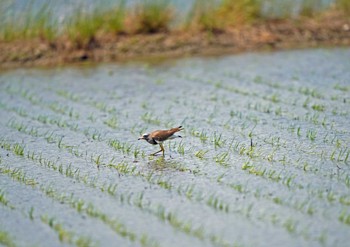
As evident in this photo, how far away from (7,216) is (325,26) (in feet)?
28.1

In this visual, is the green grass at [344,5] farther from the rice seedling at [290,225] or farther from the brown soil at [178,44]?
the rice seedling at [290,225]

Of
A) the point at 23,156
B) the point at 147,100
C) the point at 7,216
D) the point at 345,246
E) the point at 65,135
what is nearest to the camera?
the point at 345,246

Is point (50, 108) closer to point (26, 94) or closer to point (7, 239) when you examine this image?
point (26, 94)

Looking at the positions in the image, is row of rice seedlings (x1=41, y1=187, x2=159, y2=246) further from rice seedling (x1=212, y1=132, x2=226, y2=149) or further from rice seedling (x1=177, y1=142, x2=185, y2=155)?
rice seedling (x1=212, y1=132, x2=226, y2=149)

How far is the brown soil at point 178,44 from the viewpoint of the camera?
41.5ft

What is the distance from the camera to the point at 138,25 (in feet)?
43.4

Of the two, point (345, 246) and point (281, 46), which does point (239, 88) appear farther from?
point (345, 246)

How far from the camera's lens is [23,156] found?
8.05 meters

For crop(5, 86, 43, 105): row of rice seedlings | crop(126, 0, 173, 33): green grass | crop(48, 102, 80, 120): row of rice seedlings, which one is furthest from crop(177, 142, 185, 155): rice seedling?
crop(126, 0, 173, 33): green grass

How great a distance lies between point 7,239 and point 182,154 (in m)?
2.52

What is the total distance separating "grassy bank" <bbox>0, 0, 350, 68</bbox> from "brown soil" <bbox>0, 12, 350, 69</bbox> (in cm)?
2

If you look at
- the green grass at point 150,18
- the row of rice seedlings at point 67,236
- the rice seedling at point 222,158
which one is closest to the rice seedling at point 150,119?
the rice seedling at point 222,158

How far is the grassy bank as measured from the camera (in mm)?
12852

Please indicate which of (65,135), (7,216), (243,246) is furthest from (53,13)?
(243,246)
